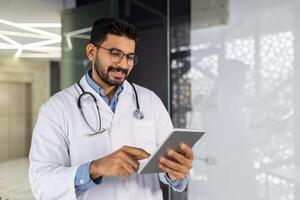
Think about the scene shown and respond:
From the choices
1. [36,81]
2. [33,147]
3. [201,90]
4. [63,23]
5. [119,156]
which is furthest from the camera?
[201,90]

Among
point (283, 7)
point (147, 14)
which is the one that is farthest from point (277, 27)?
point (147, 14)

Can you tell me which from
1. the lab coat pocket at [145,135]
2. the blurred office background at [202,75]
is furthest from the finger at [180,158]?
the blurred office background at [202,75]

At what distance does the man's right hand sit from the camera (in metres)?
0.92

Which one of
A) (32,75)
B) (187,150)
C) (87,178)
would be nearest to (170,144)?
(187,150)

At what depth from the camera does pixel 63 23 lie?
7.34 feet

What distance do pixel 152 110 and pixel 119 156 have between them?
1.13 feet

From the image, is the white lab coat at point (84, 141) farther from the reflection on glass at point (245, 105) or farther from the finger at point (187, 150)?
the reflection on glass at point (245, 105)

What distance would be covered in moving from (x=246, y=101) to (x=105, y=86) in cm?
131

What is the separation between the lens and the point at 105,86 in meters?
1.20

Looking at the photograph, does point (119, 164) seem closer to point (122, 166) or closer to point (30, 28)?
point (122, 166)

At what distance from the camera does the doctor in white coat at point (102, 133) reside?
3.26 ft

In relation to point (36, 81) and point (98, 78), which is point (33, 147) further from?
point (36, 81)

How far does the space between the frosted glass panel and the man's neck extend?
4.18ft

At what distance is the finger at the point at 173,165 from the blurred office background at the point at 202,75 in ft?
4.15
